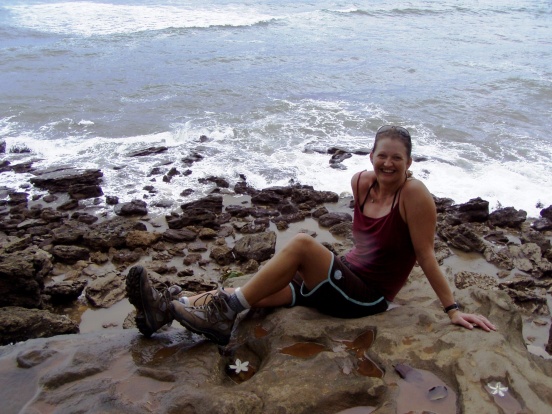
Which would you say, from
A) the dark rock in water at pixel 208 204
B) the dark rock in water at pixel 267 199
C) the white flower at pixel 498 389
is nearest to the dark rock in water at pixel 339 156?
the dark rock in water at pixel 267 199

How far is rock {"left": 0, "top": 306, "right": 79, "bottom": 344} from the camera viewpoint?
14.0ft

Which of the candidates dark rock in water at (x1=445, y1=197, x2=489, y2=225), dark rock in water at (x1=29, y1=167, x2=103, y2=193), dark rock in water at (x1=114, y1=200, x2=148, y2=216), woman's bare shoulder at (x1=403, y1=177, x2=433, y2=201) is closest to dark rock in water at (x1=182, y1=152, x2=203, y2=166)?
dark rock in water at (x1=29, y1=167, x2=103, y2=193)

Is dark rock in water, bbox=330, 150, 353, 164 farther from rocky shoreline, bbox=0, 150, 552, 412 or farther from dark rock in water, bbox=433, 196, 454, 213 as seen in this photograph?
dark rock in water, bbox=433, 196, 454, 213

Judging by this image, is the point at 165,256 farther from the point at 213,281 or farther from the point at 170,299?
the point at 170,299

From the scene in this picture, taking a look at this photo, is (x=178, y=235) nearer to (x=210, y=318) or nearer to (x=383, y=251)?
(x=210, y=318)

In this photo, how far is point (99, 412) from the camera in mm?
2971

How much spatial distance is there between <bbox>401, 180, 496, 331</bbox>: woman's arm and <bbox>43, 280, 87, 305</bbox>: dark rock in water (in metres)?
3.66

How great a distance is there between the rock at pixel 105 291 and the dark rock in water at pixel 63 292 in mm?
121

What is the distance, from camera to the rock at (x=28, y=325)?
14.0 feet

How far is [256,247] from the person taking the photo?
6.64 meters

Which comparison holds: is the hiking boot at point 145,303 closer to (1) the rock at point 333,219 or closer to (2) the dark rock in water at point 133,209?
(1) the rock at point 333,219

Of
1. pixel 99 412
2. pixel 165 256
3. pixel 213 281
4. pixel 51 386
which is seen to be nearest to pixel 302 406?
pixel 99 412

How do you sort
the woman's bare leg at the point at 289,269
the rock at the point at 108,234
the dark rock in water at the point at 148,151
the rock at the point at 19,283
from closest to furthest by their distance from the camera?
the woman's bare leg at the point at 289,269
the rock at the point at 19,283
the rock at the point at 108,234
the dark rock in water at the point at 148,151

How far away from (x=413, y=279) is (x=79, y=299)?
3.46 m
